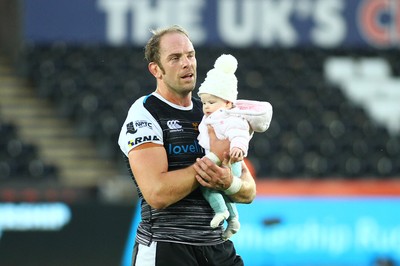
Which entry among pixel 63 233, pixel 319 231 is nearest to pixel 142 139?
pixel 63 233

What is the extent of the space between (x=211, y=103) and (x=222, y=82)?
0.36 feet

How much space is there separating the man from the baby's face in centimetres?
9

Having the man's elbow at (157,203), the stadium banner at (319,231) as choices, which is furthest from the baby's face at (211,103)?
the stadium banner at (319,231)

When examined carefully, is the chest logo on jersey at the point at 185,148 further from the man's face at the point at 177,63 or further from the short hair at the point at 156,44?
the short hair at the point at 156,44

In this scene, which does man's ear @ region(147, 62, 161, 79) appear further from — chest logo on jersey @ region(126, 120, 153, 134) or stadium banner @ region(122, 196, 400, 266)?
stadium banner @ region(122, 196, 400, 266)

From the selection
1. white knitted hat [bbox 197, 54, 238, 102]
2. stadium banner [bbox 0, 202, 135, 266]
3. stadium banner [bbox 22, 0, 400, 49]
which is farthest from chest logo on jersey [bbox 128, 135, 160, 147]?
stadium banner [bbox 22, 0, 400, 49]

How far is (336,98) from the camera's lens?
1667cm

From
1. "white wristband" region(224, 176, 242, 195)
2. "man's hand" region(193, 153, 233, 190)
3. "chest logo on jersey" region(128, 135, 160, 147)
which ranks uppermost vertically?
"chest logo on jersey" region(128, 135, 160, 147)

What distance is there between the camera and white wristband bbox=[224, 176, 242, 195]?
4.51 metres

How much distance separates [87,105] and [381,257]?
530 centimetres

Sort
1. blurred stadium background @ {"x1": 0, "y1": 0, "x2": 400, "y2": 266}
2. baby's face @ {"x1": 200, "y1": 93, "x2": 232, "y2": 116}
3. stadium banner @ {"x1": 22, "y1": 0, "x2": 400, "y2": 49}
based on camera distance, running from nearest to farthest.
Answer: baby's face @ {"x1": 200, "y1": 93, "x2": 232, "y2": 116}, blurred stadium background @ {"x1": 0, "y1": 0, "x2": 400, "y2": 266}, stadium banner @ {"x1": 22, "y1": 0, "x2": 400, "y2": 49}

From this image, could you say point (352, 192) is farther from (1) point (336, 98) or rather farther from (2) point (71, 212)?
(1) point (336, 98)

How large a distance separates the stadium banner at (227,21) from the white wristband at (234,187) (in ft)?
38.2

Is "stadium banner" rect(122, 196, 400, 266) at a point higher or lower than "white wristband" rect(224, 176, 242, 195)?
lower
